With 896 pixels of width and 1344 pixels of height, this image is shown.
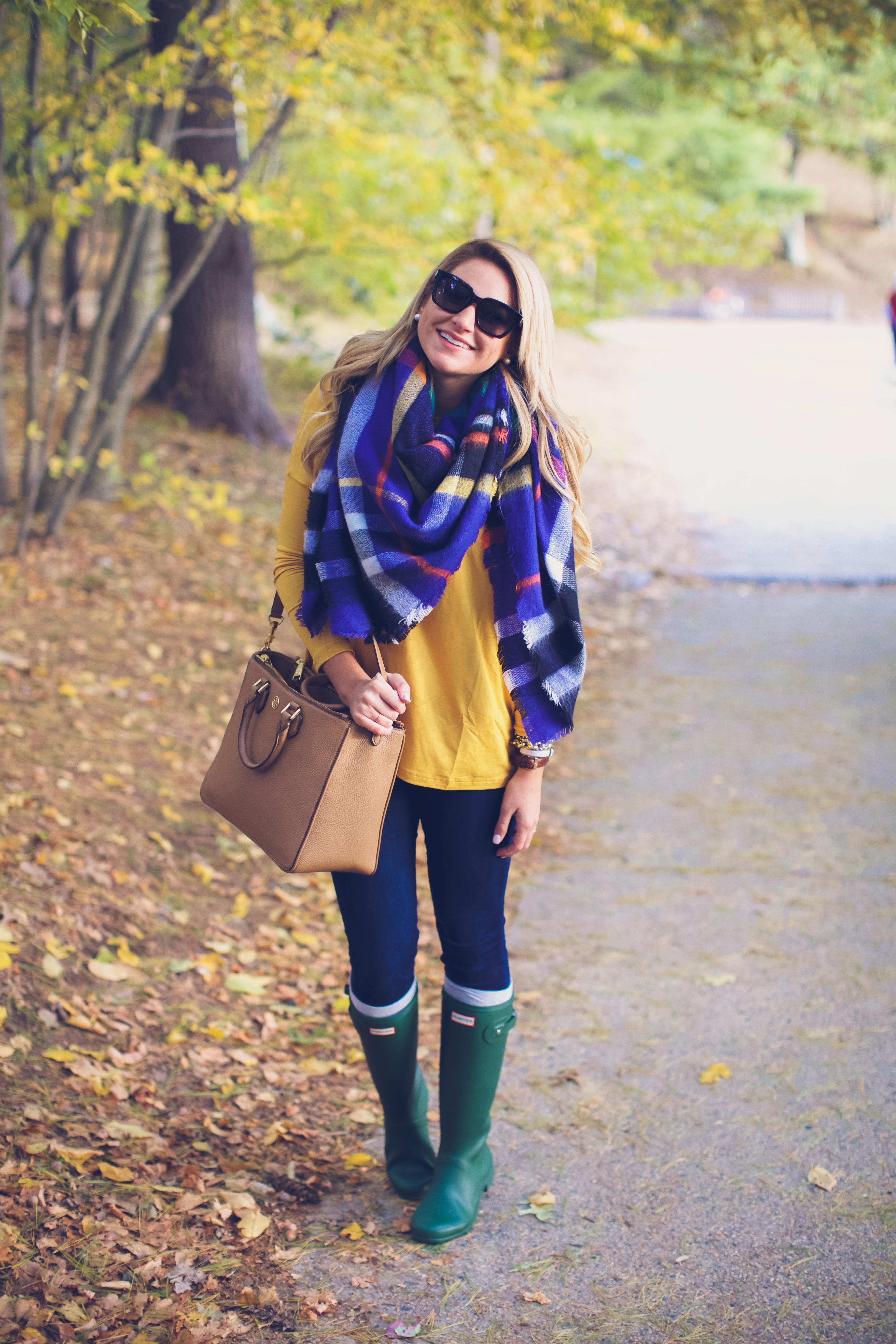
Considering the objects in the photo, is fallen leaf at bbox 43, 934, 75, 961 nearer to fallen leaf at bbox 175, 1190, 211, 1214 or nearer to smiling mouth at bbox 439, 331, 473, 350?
fallen leaf at bbox 175, 1190, 211, 1214

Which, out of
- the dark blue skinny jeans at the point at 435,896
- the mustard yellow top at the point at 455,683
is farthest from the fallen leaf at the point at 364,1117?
the mustard yellow top at the point at 455,683

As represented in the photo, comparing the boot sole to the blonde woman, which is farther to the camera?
the boot sole

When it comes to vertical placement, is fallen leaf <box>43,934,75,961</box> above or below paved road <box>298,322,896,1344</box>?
above

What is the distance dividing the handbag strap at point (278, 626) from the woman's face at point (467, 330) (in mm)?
572

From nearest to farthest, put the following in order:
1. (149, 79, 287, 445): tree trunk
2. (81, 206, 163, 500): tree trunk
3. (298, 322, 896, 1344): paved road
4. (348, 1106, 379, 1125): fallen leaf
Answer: (298, 322, 896, 1344): paved road → (348, 1106, 379, 1125): fallen leaf → (81, 206, 163, 500): tree trunk → (149, 79, 287, 445): tree trunk

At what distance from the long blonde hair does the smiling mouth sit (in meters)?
0.10

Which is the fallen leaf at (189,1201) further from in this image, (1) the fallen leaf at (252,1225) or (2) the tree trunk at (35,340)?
(2) the tree trunk at (35,340)

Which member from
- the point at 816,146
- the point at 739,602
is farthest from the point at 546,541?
the point at 816,146

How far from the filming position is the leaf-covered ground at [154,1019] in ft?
7.39

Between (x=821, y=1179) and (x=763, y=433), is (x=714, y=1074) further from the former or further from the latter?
(x=763, y=433)

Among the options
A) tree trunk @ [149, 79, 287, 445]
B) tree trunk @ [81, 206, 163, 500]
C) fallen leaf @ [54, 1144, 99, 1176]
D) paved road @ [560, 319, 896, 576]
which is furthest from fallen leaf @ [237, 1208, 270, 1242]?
tree trunk @ [149, 79, 287, 445]

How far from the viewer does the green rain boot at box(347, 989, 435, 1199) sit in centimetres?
248

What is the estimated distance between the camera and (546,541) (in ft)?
7.12

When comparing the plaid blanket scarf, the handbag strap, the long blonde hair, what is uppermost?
the long blonde hair
